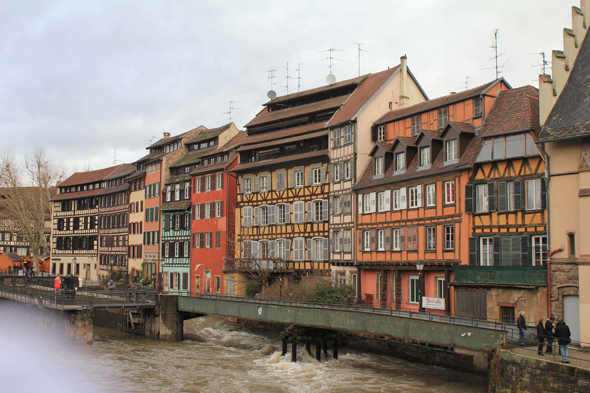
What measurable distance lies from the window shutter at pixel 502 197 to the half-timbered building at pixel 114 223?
46373 mm

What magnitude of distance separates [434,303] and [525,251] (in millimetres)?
4892

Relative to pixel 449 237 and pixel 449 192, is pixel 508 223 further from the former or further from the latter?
pixel 449 192

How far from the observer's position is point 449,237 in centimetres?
3117

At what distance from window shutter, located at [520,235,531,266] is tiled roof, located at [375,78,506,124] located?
833 cm

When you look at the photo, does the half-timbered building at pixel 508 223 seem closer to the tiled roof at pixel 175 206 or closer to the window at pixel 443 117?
the window at pixel 443 117

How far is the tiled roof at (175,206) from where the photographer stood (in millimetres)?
55188

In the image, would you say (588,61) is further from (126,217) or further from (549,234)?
(126,217)

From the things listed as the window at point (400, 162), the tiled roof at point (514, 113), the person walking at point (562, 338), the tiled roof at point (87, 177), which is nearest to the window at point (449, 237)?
the tiled roof at point (514, 113)

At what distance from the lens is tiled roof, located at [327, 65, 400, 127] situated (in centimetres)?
4016

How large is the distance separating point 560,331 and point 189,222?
39.5 meters

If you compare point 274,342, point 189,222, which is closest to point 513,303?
point 274,342

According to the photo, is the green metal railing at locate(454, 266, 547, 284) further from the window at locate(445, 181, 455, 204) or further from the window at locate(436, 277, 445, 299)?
the window at locate(445, 181, 455, 204)

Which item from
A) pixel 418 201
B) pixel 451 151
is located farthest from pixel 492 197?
pixel 418 201

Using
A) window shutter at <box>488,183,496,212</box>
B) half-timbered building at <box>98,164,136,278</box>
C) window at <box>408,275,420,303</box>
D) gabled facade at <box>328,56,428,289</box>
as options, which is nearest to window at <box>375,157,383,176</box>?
gabled facade at <box>328,56,428,289</box>
